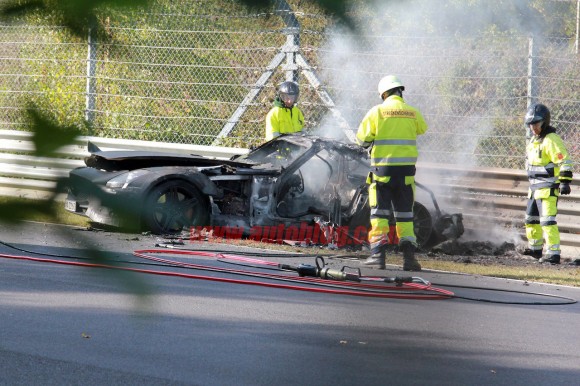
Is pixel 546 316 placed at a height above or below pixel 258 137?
below

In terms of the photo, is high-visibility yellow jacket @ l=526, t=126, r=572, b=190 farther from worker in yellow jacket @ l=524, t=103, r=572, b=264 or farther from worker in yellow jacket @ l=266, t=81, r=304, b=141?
worker in yellow jacket @ l=266, t=81, r=304, b=141

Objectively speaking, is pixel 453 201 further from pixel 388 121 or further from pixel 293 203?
pixel 388 121

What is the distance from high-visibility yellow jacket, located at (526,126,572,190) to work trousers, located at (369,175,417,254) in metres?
2.35

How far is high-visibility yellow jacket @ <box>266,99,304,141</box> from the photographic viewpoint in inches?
484

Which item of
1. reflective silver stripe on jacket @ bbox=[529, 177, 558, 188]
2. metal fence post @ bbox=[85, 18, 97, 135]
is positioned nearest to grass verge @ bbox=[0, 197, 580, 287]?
reflective silver stripe on jacket @ bbox=[529, 177, 558, 188]

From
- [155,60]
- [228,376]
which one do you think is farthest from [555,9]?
[228,376]

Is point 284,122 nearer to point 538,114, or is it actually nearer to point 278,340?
point 538,114

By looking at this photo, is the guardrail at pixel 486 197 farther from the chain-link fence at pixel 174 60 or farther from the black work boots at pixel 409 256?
the chain-link fence at pixel 174 60

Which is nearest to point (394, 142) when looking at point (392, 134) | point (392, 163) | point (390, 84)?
point (392, 134)

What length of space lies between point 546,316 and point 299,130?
5689 millimetres

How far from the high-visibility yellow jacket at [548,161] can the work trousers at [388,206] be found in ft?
7.70

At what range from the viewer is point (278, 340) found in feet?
19.7

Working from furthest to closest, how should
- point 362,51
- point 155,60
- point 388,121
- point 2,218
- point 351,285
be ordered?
point 388,121 → point 351,285 → point 155,60 → point 362,51 → point 2,218

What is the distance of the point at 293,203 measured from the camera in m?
11.1
